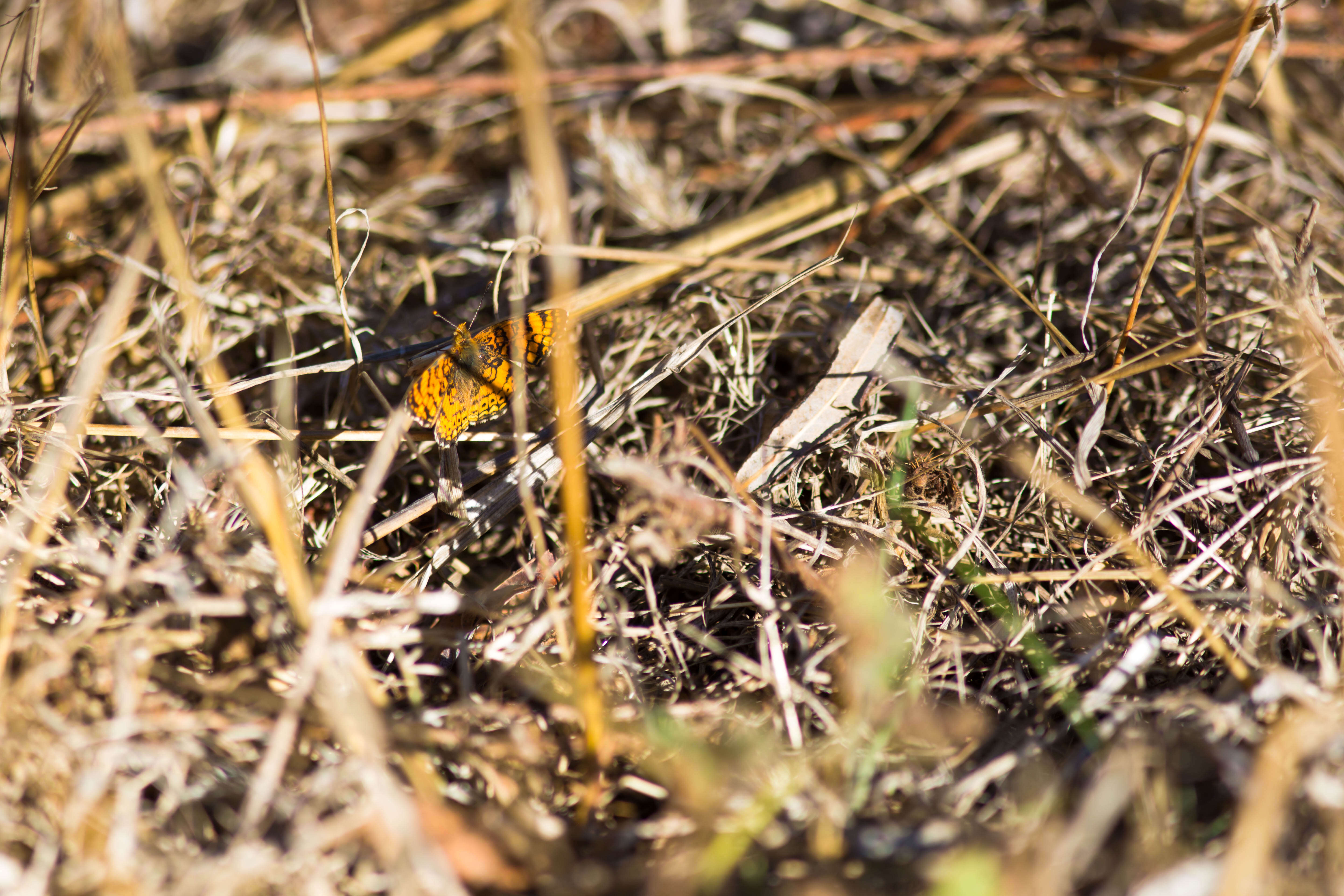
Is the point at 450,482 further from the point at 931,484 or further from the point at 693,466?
the point at 931,484

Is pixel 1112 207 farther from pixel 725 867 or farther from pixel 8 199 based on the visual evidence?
pixel 8 199

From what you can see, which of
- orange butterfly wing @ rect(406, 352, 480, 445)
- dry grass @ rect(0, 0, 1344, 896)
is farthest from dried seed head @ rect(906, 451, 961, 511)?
orange butterfly wing @ rect(406, 352, 480, 445)

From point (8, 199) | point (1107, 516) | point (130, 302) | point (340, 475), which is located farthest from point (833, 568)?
point (130, 302)

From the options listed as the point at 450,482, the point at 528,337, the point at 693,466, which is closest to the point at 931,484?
the point at 693,466

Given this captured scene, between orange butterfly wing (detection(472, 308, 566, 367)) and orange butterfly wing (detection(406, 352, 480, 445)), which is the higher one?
orange butterfly wing (detection(472, 308, 566, 367))

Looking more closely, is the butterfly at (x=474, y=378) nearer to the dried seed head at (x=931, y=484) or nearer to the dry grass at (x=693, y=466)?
the dry grass at (x=693, y=466)

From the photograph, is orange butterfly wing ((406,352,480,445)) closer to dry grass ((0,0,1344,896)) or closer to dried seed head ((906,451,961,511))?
dry grass ((0,0,1344,896))
